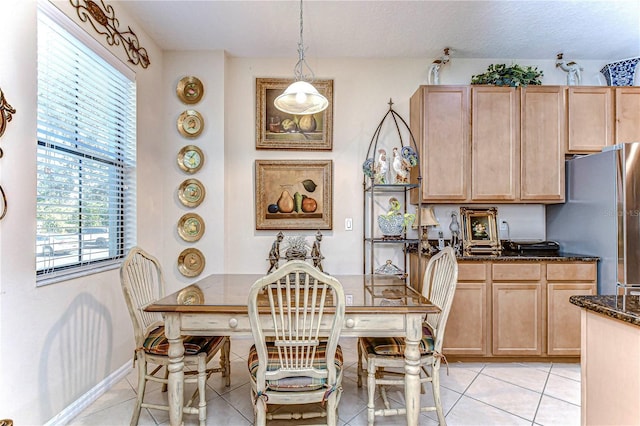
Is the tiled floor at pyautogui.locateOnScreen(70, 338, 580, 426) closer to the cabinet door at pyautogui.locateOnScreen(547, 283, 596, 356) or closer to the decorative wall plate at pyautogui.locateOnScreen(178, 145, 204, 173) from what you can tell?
the cabinet door at pyautogui.locateOnScreen(547, 283, 596, 356)

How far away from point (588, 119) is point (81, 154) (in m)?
4.14

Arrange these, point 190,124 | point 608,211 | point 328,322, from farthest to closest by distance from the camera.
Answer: point 190,124 < point 608,211 < point 328,322

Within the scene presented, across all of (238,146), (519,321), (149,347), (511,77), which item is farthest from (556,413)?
(238,146)

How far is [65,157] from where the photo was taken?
1972mm

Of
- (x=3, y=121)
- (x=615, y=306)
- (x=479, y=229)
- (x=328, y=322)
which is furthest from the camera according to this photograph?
(x=479, y=229)

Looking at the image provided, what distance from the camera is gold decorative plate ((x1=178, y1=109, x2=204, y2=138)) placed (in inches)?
121

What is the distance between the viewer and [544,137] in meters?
2.87

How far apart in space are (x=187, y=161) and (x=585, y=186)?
11.9 ft

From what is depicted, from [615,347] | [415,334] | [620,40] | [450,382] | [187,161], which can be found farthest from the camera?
[187,161]

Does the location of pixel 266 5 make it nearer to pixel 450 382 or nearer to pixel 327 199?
pixel 327 199

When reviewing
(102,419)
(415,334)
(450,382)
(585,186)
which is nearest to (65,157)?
(102,419)

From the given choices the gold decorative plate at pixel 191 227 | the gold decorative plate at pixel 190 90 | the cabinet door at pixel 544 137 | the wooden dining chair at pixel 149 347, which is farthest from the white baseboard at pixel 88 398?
the cabinet door at pixel 544 137

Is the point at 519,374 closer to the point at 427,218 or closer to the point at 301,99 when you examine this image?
the point at 427,218

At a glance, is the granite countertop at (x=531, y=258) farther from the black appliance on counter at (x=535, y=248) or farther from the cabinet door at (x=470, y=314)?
the black appliance on counter at (x=535, y=248)
